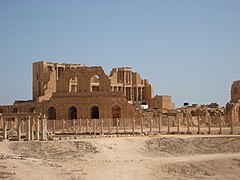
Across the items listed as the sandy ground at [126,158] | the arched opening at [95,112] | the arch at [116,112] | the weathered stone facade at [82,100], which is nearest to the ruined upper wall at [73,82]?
the weathered stone facade at [82,100]

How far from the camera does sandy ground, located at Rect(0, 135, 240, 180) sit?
85.8ft

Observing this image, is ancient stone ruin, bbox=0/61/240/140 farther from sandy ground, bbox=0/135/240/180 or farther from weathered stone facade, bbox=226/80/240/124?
sandy ground, bbox=0/135/240/180

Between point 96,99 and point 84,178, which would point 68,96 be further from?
point 84,178

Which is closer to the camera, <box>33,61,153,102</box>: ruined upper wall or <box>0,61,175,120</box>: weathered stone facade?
<box>0,61,175,120</box>: weathered stone facade

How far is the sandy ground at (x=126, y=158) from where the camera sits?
2616 centimetres

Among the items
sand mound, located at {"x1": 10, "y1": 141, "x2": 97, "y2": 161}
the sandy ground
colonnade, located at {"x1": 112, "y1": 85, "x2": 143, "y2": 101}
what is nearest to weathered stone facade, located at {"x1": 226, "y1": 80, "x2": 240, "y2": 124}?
colonnade, located at {"x1": 112, "y1": 85, "x2": 143, "y2": 101}

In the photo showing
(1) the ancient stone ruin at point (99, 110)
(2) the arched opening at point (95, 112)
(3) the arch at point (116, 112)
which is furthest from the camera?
(2) the arched opening at point (95, 112)

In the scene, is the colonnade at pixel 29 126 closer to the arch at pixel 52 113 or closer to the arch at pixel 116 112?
the arch at pixel 116 112

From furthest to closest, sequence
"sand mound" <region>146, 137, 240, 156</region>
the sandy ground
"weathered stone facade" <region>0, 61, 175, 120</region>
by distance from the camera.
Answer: "weathered stone facade" <region>0, 61, 175, 120</region>, "sand mound" <region>146, 137, 240, 156</region>, the sandy ground

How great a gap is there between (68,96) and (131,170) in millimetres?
32505

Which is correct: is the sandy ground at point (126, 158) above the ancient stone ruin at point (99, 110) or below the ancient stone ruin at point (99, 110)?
below

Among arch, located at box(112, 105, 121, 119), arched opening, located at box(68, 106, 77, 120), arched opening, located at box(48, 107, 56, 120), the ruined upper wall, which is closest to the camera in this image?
arch, located at box(112, 105, 121, 119)

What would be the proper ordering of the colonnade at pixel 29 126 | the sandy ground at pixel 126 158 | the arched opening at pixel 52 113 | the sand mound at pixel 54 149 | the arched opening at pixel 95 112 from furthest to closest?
the arched opening at pixel 52 113, the arched opening at pixel 95 112, the colonnade at pixel 29 126, the sand mound at pixel 54 149, the sandy ground at pixel 126 158

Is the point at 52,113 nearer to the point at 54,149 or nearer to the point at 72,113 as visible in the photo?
the point at 72,113
